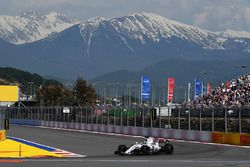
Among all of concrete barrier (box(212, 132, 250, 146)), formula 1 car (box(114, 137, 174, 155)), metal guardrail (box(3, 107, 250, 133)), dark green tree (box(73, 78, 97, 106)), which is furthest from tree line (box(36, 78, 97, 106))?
formula 1 car (box(114, 137, 174, 155))

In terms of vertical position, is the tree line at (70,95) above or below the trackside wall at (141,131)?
above

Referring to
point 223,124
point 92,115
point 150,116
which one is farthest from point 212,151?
point 92,115

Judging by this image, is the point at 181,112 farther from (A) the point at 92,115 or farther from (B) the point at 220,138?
(A) the point at 92,115

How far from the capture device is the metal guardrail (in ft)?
123

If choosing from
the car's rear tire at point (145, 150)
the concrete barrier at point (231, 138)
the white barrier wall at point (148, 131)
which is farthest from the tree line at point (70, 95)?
the car's rear tire at point (145, 150)

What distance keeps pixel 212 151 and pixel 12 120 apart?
7046cm

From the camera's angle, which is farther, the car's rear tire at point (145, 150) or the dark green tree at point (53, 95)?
the dark green tree at point (53, 95)

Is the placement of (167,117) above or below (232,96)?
below

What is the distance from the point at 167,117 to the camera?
46.6 meters

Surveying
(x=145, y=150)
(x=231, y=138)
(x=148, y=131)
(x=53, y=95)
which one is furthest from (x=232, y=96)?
(x=53, y=95)

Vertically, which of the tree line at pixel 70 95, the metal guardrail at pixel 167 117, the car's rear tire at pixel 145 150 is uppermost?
the tree line at pixel 70 95

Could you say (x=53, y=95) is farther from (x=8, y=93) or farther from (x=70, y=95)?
(x=8, y=93)

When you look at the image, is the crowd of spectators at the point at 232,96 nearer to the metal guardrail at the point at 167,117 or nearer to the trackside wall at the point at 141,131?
the metal guardrail at the point at 167,117

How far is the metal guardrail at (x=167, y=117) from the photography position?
123 ft
